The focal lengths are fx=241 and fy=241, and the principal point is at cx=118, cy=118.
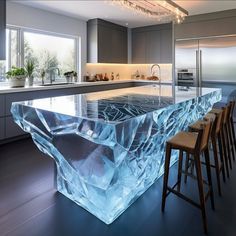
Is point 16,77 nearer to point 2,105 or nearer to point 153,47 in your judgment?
point 2,105

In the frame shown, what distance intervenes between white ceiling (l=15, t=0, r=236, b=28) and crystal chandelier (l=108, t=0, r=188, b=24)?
0.40 metres

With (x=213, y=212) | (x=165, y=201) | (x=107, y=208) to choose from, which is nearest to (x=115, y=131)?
(x=107, y=208)

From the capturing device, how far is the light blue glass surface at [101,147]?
5.63ft

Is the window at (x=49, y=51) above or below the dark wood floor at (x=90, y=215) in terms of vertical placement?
above

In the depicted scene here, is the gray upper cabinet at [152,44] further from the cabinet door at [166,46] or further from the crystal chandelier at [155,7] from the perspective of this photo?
the crystal chandelier at [155,7]

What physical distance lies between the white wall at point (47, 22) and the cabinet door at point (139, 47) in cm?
166

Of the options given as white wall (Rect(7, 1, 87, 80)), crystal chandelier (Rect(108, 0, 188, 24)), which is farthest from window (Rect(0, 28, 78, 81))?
crystal chandelier (Rect(108, 0, 188, 24))

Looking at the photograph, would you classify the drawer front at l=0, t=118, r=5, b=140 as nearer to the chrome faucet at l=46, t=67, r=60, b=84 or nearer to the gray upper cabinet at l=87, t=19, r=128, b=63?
the chrome faucet at l=46, t=67, r=60, b=84

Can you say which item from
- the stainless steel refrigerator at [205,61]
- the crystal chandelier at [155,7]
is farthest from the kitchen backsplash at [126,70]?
the crystal chandelier at [155,7]

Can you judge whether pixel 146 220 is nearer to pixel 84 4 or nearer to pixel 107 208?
pixel 107 208

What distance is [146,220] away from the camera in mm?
2053

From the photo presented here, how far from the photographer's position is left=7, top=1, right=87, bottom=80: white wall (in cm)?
458

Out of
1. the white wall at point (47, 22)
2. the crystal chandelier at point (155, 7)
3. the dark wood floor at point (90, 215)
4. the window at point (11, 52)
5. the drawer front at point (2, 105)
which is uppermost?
the white wall at point (47, 22)

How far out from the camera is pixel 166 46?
6.50 metres
